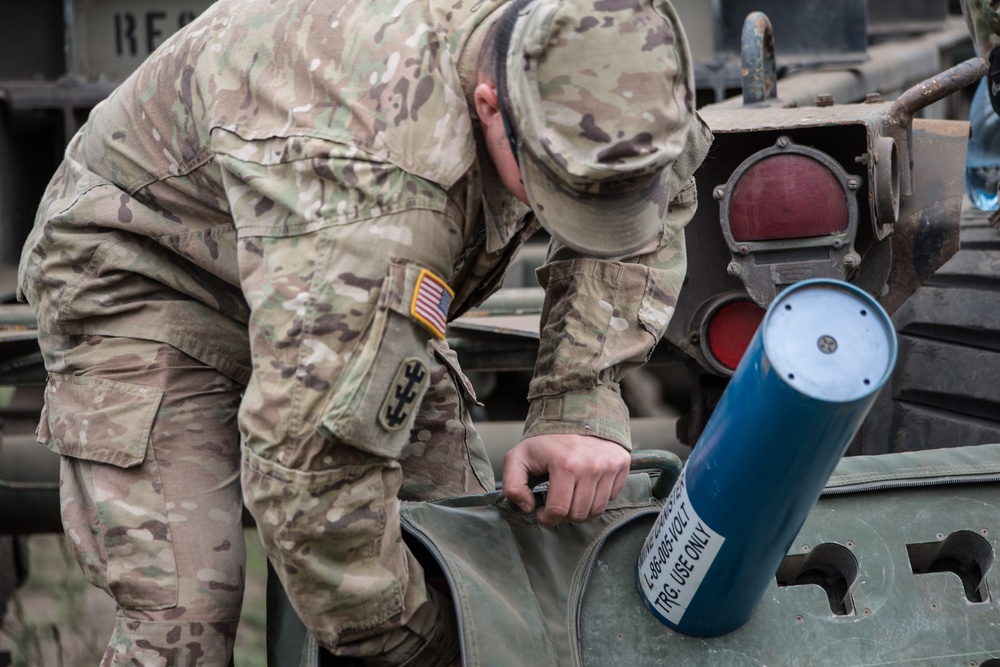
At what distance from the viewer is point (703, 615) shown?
1690 millimetres

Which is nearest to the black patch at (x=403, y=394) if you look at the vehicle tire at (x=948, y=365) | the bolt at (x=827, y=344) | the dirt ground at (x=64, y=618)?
the bolt at (x=827, y=344)

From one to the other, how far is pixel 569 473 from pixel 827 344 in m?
0.47

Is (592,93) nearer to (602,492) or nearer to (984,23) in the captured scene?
(602,492)

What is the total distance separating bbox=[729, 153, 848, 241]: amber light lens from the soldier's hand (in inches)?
24.9

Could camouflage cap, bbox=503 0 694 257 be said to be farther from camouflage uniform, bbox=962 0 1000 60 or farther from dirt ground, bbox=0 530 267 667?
dirt ground, bbox=0 530 267 667

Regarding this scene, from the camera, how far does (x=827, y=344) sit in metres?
1.39

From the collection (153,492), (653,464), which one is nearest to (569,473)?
(653,464)

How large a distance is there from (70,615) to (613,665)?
8.19 ft

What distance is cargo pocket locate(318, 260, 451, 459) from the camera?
145cm

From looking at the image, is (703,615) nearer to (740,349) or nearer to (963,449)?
(963,449)

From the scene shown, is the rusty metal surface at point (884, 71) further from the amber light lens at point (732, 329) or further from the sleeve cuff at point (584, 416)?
the sleeve cuff at point (584, 416)

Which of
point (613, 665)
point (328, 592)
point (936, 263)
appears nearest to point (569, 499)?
point (613, 665)

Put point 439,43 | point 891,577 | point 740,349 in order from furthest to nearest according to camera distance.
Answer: point 740,349 → point 891,577 → point 439,43

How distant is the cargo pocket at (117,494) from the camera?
5.68 feet
